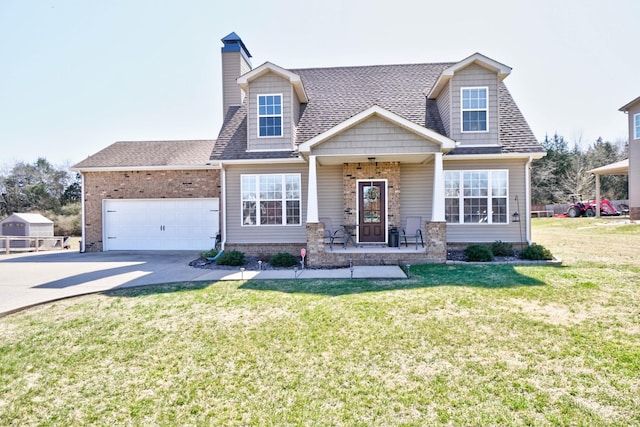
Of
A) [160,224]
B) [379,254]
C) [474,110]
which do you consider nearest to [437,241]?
[379,254]

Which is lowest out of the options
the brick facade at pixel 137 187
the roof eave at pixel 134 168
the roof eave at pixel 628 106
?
the brick facade at pixel 137 187

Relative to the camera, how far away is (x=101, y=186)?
1457 centimetres

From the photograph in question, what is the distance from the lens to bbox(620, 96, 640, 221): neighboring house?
19.2 m

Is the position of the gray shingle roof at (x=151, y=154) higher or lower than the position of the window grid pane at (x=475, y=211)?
higher

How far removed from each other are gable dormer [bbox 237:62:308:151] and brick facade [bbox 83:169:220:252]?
3520 millimetres

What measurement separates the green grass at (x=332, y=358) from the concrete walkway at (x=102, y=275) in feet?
3.14

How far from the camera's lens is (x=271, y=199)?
11891 millimetres

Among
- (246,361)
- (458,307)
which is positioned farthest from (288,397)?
(458,307)

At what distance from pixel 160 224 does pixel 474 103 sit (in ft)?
42.1

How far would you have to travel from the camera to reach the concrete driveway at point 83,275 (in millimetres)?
6797

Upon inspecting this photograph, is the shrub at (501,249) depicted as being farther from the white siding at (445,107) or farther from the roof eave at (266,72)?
the roof eave at (266,72)

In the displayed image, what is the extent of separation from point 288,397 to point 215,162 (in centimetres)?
959

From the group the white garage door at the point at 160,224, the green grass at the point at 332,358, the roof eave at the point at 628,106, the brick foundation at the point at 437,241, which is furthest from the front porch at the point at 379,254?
the roof eave at the point at 628,106

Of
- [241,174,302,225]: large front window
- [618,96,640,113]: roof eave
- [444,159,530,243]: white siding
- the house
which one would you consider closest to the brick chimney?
the house
